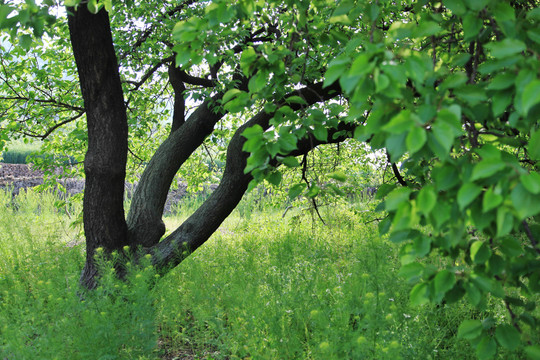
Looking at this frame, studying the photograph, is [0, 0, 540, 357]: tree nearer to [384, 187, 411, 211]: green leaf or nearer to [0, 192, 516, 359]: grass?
[384, 187, 411, 211]: green leaf

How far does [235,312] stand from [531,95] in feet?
9.33

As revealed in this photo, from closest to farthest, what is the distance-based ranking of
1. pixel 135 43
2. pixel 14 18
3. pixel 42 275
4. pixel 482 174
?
1. pixel 482 174
2. pixel 14 18
3. pixel 42 275
4. pixel 135 43

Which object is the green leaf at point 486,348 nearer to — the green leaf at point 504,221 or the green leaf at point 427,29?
the green leaf at point 504,221

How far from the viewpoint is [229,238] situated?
7078mm

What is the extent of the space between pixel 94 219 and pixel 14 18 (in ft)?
8.71

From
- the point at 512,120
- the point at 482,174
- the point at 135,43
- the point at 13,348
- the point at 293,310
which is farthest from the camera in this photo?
the point at 135,43

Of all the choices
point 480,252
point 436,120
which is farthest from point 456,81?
point 480,252

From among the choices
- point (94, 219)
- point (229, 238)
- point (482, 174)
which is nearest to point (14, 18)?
point (482, 174)

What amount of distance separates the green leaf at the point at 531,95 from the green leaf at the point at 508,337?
0.83 m

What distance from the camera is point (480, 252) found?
1.38 metres

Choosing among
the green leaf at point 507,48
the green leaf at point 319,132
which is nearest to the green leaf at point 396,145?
the green leaf at point 507,48

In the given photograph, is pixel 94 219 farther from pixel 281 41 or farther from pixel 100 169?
pixel 281 41

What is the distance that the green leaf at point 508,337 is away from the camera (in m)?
1.42

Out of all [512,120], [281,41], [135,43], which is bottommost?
[512,120]
